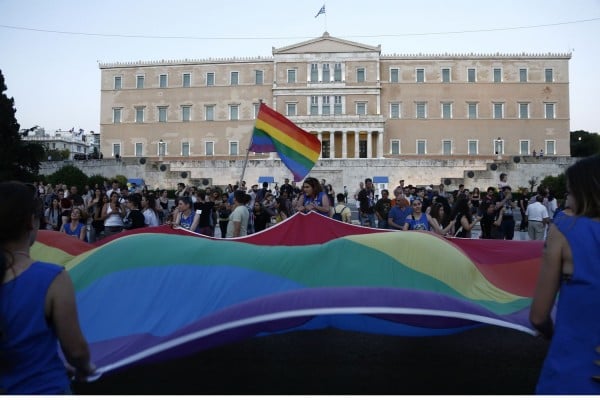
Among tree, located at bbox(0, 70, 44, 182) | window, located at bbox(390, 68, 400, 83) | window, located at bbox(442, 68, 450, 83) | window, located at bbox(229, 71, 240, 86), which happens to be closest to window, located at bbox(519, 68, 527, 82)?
window, located at bbox(442, 68, 450, 83)

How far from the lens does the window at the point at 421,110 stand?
5047 cm

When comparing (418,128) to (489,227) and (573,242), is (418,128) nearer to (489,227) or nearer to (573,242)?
(489,227)

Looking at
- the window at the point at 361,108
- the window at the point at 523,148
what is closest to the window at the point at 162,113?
the window at the point at 361,108

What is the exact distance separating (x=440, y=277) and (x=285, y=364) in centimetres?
132

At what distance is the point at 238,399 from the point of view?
86.1 inches

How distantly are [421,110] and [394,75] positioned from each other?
3940mm

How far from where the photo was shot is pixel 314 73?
1961 inches

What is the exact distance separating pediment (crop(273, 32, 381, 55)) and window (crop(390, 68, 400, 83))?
7.08ft

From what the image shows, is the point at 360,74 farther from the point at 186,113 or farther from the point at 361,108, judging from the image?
the point at 186,113

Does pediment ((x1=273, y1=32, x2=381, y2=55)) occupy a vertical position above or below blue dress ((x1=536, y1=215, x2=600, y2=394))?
above

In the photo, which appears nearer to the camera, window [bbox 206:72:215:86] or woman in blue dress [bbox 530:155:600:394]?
woman in blue dress [bbox 530:155:600:394]

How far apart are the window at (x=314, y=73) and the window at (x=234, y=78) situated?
6946 mm

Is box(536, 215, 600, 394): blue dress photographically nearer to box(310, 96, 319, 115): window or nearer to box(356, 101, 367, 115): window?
box(310, 96, 319, 115): window

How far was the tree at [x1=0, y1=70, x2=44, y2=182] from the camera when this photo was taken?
2853cm
